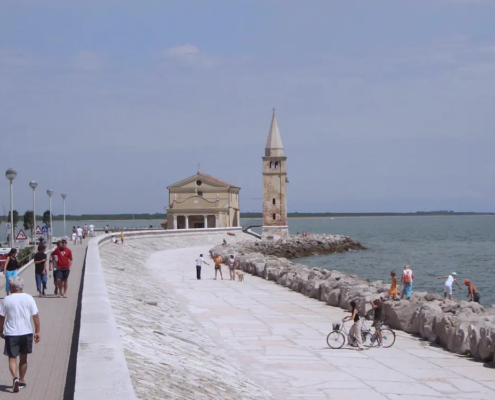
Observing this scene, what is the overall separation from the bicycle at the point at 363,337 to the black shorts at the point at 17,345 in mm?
7990

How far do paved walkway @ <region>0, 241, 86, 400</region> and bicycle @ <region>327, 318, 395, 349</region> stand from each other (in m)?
5.05

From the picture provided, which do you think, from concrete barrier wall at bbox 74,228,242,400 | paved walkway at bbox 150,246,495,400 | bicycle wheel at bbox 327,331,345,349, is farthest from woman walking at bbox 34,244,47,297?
bicycle wheel at bbox 327,331,345,349

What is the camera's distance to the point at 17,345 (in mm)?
7559

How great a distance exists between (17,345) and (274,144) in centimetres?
6651

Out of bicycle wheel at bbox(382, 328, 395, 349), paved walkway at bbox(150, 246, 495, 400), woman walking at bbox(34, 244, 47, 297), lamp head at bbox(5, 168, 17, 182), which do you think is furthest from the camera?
lamp head at bbox(5, 168, 17, 182)

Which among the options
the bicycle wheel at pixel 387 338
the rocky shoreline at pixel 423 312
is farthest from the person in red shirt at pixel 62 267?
the rocky shoreline at pixel 423 312

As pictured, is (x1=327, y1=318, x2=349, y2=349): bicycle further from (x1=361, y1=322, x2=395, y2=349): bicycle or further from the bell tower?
the bell tower

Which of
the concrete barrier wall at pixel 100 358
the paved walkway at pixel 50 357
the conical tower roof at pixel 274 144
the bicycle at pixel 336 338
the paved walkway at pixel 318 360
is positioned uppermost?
the conical tower roof at pixel 274 144

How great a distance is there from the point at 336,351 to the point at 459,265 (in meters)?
39.0

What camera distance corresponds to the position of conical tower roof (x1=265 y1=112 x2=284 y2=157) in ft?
241

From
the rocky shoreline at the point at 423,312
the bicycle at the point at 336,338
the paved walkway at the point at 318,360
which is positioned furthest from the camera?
the bicycle at the point at 336,338

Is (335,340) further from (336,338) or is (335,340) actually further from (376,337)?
(376,337)

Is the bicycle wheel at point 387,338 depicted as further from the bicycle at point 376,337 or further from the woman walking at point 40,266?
the woman walking at point 40,266

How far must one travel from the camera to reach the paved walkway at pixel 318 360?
11.2 metres
